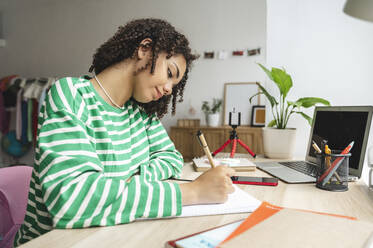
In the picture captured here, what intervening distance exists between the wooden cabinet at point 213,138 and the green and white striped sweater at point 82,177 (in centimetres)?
225

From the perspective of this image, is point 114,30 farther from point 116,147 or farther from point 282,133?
point 116,147

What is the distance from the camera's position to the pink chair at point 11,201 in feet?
2.84

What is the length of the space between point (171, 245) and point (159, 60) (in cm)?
56

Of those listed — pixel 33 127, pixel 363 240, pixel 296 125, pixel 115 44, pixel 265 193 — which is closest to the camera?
pixel 363 240

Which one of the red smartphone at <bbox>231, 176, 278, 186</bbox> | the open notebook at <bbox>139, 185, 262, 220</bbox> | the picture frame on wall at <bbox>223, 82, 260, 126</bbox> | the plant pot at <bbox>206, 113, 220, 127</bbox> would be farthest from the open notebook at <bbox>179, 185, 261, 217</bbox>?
the picture frame on wall at <bbox>223, 82, 260, 126</bbox>

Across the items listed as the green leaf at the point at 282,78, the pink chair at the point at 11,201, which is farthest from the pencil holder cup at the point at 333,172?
the pink chair at the point at 11,201

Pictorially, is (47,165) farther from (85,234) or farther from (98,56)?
(98,56)

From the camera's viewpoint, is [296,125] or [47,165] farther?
[296,125]

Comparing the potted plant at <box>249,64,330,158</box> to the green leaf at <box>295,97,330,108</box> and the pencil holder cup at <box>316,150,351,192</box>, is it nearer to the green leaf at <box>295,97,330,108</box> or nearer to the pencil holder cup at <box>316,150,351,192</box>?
the green leaf at <box>295,97,330,108</box>

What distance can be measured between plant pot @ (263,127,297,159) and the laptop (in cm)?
10

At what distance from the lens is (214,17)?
356 centimetres

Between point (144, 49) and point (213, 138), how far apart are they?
2466 millimetres

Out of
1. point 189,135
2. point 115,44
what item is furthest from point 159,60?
point 189,135

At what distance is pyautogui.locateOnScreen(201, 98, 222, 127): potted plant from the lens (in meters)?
3.43
